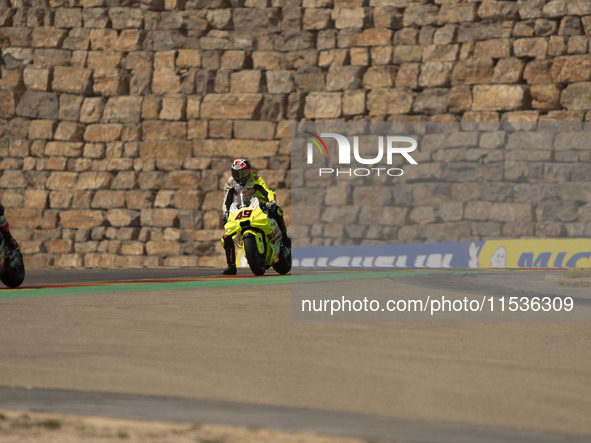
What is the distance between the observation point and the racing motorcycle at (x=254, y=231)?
16641 mm

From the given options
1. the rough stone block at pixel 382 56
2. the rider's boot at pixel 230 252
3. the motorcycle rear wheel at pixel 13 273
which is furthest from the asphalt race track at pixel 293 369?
the rough stone block at pixel 382 56

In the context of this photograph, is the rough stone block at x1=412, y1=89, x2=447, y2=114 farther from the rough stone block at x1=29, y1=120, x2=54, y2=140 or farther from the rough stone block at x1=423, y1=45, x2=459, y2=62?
the rough stone block at x1=29, y1=120, x2=54, y2=140

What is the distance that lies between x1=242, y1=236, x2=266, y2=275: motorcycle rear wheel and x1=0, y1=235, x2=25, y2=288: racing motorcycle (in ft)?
10.3

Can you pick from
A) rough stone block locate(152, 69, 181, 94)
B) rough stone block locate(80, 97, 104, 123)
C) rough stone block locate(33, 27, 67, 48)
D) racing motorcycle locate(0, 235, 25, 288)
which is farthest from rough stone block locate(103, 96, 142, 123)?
racing motorcycle locate(0, 235, 25, 288)

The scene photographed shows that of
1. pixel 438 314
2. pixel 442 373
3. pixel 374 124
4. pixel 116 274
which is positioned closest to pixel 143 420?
pixel 442 373

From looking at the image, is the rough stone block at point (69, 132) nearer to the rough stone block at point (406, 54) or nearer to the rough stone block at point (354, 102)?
the rough stone block at point (354, 102)

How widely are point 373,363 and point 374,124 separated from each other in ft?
57.3

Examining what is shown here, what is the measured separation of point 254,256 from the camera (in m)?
16.8

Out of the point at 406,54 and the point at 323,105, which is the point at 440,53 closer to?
the point at 406,54

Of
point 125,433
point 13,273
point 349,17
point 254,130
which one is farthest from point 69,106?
point 125,433

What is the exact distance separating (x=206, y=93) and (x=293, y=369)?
18920 millimetres

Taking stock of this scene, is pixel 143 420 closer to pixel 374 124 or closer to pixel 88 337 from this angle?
pixel 88 337

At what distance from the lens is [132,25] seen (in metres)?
26.6

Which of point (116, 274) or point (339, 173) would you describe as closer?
point (116, 274)
